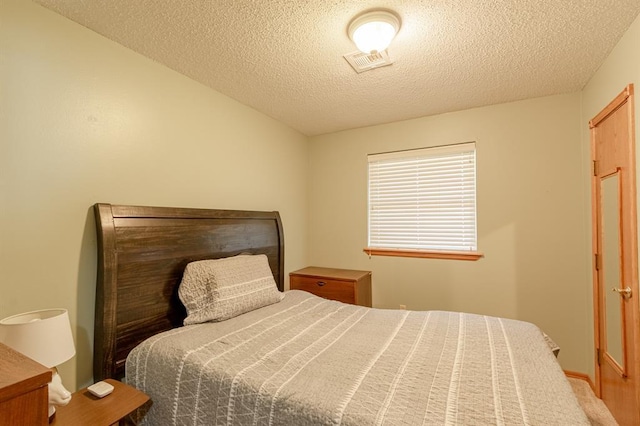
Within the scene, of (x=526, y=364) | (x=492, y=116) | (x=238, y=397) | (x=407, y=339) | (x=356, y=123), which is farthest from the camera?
(x=356, y=123)

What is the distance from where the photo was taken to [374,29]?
1.64m

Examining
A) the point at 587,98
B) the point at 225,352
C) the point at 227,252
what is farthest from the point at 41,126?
the point at 587,98

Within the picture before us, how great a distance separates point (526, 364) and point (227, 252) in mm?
2026

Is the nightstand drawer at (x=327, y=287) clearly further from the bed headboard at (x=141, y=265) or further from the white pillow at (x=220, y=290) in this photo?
the bed headboard at (x=141, y=265)

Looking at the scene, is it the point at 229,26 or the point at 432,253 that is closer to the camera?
the point at 229,26

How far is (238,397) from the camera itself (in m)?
1.24

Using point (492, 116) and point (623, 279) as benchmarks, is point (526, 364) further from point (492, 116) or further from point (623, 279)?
point (492, 116)

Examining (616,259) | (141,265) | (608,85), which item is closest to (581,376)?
Answer: (616,259)

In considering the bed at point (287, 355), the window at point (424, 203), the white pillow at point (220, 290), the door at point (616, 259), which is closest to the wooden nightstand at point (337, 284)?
the window at point (424, 203)

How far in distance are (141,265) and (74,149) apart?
2.45ft

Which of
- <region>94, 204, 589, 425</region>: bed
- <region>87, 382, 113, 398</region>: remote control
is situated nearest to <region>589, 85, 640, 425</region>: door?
<region>94, 204, 589, 425</region>: bed

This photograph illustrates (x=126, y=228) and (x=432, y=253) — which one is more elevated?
(x=126, y=228)

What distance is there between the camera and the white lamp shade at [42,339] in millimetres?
1140

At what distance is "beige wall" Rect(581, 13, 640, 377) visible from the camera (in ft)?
5.49
